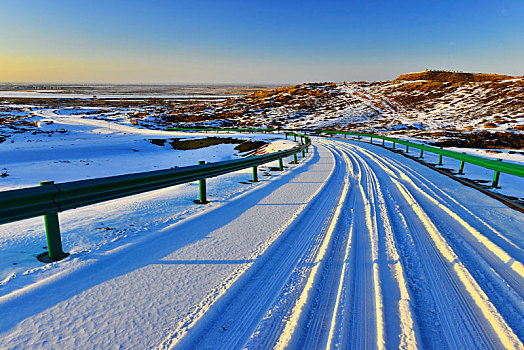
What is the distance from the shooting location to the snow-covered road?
2492mm

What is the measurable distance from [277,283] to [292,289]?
0.20 m

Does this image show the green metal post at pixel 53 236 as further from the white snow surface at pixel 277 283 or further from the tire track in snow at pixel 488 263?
the tire track in snow at pixel 488 263

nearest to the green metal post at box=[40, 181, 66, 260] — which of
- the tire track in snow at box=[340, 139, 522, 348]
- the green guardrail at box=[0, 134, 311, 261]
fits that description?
the green guardrail at box=[0, 134, 311, 261]

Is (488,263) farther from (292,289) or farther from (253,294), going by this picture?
(253,294)

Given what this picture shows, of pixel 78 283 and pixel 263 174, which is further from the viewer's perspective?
pixel 263 174

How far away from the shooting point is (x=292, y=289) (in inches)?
126

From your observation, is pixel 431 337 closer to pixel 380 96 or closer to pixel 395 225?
pixel 395 225

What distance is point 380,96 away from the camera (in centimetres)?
8081

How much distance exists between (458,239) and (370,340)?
317 centimetres

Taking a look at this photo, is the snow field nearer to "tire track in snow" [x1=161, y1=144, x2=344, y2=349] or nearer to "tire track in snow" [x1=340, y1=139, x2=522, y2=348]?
"tire track in snow" [x1=161, y1=144, x2=344, y2=349]

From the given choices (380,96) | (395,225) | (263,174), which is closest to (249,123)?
(380,96)

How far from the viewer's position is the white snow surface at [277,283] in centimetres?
Result: 250

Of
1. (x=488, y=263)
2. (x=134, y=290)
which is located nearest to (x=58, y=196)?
(x=134, y=290)

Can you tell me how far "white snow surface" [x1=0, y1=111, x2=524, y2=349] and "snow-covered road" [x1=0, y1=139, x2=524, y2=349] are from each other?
0.01 m
